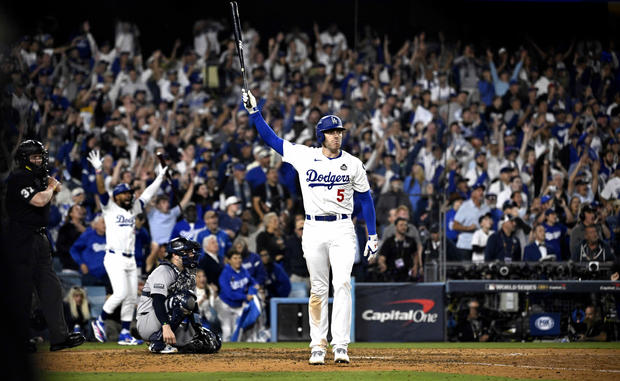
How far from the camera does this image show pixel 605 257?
41.7ft

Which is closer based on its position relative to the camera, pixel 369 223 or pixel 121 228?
pixel 369 223

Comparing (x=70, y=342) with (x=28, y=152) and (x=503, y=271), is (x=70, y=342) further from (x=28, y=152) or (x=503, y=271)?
(x=503, y=271)

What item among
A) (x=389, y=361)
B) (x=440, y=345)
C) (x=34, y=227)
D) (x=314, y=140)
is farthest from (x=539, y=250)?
(x=34, y=227)

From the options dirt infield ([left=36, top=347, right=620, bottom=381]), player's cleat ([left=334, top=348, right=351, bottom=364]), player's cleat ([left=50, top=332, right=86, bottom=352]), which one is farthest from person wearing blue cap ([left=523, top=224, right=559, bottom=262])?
player's cleat ([left=50, top=332, right=86, bottom=352])

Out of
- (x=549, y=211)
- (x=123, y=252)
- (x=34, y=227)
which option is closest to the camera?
(x=34, y=227)

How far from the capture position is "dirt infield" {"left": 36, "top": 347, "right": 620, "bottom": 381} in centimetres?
733

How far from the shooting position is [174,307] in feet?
29.1

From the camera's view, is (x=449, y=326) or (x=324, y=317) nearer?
(x=324, y=317)

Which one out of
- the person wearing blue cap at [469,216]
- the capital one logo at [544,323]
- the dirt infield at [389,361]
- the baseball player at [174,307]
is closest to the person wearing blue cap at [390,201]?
the person wearing blue cap at [469,216]

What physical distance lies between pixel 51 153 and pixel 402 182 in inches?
248

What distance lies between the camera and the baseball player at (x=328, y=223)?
750cm

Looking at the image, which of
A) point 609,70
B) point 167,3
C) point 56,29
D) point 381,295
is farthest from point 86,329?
point 609,70

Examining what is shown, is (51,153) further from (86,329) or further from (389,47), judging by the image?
(389,47)

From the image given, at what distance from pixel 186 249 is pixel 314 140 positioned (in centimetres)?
671
